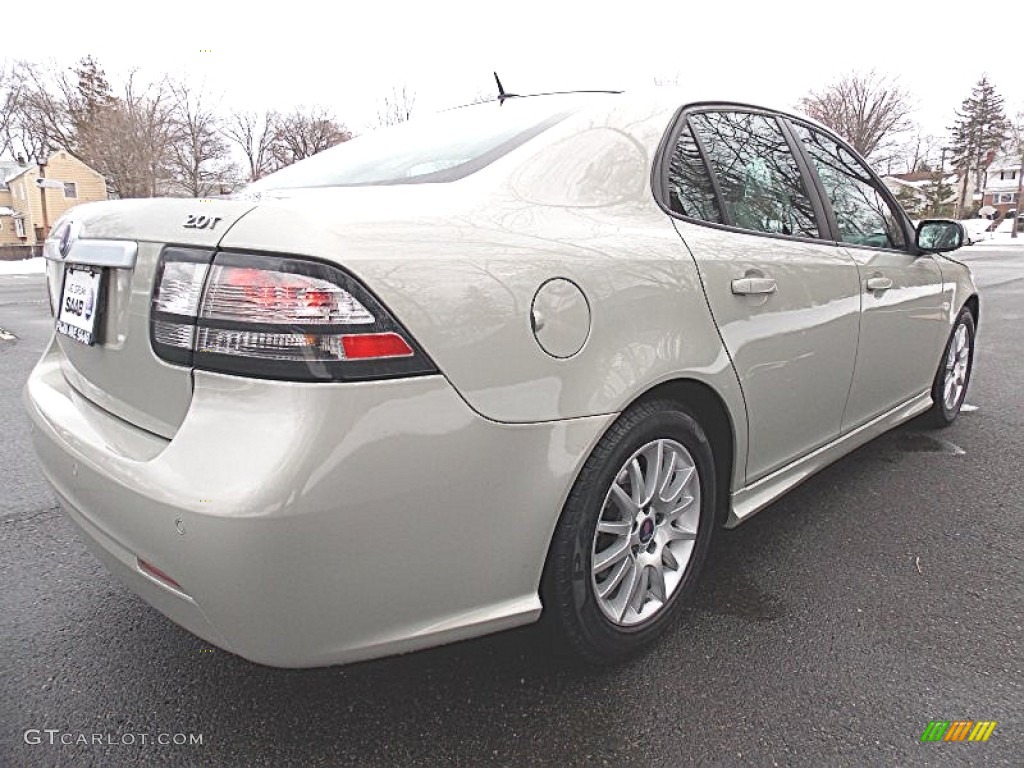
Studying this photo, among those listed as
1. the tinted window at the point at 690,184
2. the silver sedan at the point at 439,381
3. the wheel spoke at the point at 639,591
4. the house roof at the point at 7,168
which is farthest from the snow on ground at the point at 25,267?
the house roof at the point at 7,168

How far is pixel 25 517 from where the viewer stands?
9.08 feet

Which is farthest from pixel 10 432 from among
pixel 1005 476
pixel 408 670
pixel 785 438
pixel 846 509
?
pixel 1005 476

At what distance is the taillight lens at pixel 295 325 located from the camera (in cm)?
125

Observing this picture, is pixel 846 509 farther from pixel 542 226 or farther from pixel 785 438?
pixel 542 226

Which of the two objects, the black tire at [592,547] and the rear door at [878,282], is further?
the rear door at [878,282]

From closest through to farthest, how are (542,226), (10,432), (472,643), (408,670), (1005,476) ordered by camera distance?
(542,226) < (408,670) < (472,643) < (1005,476) < (10,432)

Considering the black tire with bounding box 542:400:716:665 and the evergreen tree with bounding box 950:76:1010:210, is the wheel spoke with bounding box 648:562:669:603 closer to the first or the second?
the black tire with bounding box 542:400:716:665

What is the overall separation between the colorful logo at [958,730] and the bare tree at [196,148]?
46.4 m

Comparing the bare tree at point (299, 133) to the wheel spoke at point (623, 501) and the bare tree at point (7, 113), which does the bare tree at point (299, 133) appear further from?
the wheel spoke at point (623, 501)

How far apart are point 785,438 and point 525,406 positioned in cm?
124

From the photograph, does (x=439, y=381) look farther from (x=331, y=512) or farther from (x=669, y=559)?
(x=669, y=559)

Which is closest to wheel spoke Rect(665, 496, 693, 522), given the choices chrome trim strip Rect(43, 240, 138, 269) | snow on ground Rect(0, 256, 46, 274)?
chrome trim strip Rect(43, 240, 138, 269)

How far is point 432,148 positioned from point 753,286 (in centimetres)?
103

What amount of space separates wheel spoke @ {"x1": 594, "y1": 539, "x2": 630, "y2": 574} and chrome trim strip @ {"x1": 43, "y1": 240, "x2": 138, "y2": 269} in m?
1.27
